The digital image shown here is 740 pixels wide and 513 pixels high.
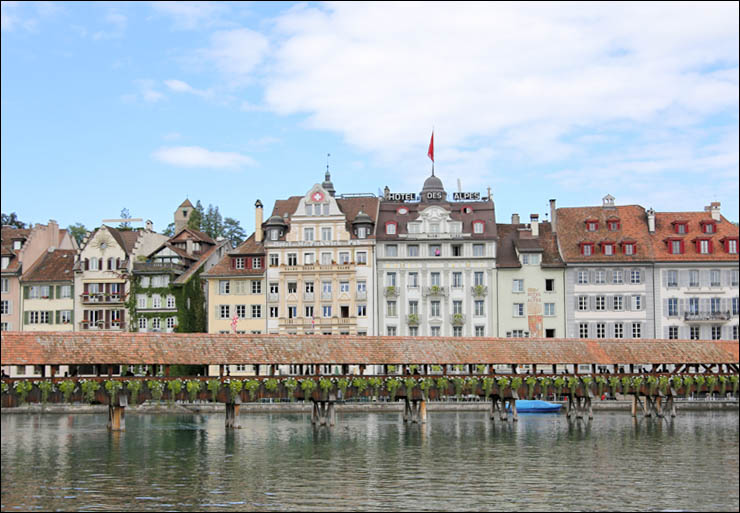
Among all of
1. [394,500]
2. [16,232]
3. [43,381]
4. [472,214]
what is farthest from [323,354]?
[16,232]

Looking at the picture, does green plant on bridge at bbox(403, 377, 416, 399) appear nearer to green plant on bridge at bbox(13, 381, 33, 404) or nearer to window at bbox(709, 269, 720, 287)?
green plant on bridge at bbox(13, 381, 33, 404)

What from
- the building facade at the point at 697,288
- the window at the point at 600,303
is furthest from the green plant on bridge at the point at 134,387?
the building facade at the point at 697,288

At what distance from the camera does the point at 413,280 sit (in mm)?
75688

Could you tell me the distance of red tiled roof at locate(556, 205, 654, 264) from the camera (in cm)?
7438

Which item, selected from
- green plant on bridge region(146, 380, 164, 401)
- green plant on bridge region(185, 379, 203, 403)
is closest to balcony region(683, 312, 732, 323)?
green plant on bridge region(185, 379, 203, 403)

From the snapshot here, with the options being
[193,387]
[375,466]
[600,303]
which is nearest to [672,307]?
[600,303]

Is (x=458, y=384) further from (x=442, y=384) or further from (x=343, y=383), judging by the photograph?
(x=343, y=383)

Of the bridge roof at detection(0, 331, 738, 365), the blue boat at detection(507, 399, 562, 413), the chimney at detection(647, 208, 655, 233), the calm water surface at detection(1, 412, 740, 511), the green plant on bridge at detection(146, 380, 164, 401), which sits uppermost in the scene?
the chimney at detection(647, 208, 655, 233)

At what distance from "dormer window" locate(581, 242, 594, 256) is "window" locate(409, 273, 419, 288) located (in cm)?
1233

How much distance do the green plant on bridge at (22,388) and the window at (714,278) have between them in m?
49.0

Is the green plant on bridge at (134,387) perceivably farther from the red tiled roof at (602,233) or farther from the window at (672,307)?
the window at (672,307)

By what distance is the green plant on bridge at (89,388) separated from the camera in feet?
153

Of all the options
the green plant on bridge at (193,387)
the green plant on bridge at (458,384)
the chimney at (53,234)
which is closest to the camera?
the green plant on bridge at (193,387)

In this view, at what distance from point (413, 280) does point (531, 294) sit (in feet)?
28.7
